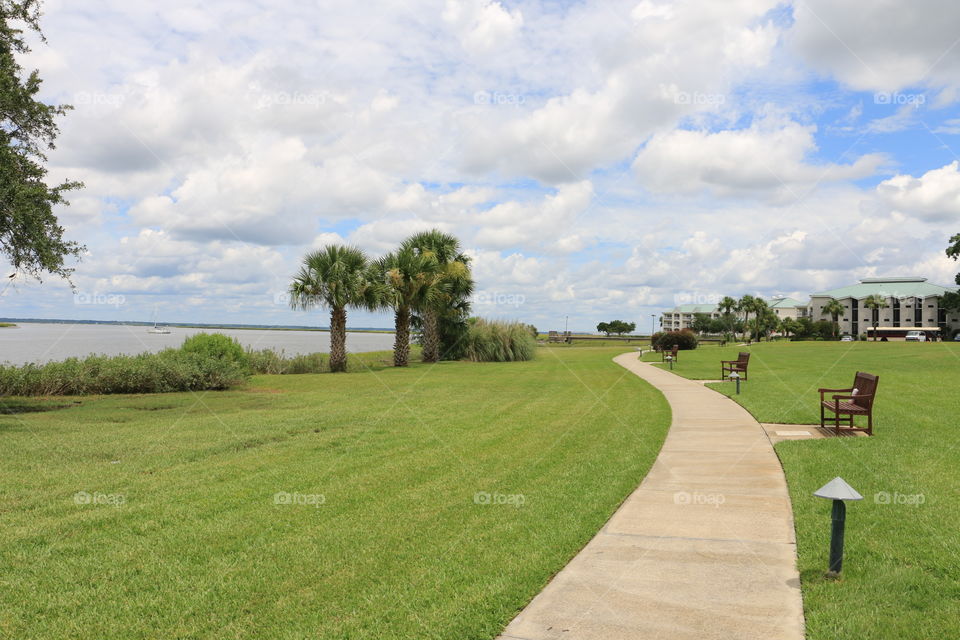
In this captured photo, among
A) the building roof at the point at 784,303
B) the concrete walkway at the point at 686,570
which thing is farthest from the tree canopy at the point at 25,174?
the building roof at the point at 784,303

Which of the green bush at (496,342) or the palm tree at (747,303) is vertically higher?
the palm tree at (747,303)

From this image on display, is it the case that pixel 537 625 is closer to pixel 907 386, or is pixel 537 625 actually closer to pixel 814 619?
pixel 814 619

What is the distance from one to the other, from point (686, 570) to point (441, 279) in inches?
1269

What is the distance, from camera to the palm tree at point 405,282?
34.5m

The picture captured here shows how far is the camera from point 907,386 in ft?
62.5

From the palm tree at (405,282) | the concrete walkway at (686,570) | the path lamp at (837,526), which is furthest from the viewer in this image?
the palm tree at (405,282)

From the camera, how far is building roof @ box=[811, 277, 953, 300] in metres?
125

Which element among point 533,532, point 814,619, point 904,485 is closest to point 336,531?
point 533,532

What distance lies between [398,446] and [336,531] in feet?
14.5

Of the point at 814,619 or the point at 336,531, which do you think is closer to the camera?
the point at 814,619

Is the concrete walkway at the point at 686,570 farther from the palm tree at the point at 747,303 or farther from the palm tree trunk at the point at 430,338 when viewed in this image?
the palm tree at the point at 747,303

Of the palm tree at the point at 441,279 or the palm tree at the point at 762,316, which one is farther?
the palm tree at the point at 762,316

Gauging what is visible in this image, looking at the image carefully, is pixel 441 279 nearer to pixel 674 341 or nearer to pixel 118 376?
pixel 118 376

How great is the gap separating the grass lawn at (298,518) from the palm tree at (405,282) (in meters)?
20.7
